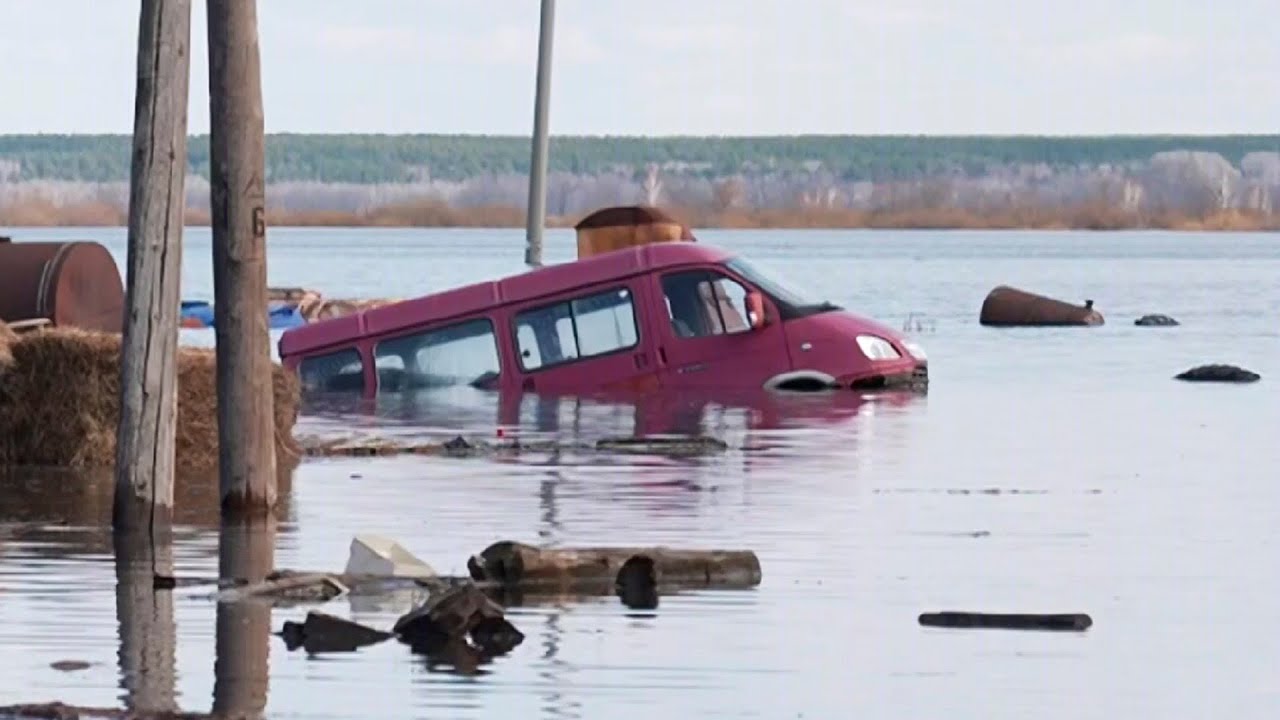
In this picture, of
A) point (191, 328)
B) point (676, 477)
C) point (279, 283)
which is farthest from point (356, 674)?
point (279, 283)

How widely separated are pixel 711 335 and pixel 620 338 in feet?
3.08

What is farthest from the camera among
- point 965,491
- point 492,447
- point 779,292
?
point 779,292

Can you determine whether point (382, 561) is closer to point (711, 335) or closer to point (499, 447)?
point (499, 447)

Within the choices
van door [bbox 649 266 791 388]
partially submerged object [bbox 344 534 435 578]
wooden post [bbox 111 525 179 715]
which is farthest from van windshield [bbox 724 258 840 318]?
partially submerged object [bbox 344 534 435 578]

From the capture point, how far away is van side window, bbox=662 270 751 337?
35.7 metres

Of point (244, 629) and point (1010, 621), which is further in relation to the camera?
point (1010, 621)

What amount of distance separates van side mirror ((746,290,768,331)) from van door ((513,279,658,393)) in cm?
106

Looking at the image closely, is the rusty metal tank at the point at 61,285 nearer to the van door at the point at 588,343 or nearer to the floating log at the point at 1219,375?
the van door at the point at 588,343

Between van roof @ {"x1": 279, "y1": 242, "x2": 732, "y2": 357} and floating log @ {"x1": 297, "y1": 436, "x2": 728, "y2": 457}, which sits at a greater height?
van roof @ {"x1": 279, "y1": 242, "x2": 732, "y2": 357}

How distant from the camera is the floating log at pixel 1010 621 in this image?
1546 centimetres

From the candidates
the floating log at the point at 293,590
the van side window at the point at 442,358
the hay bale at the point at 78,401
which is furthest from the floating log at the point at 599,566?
the van side window at the point at 442,358

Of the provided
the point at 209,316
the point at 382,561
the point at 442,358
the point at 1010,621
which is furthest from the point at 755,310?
the point at 209,316

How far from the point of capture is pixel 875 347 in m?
36.6

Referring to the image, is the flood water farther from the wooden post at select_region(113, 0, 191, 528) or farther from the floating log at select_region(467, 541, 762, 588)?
the wooden post at select_region(113, 0, 191, 528)
